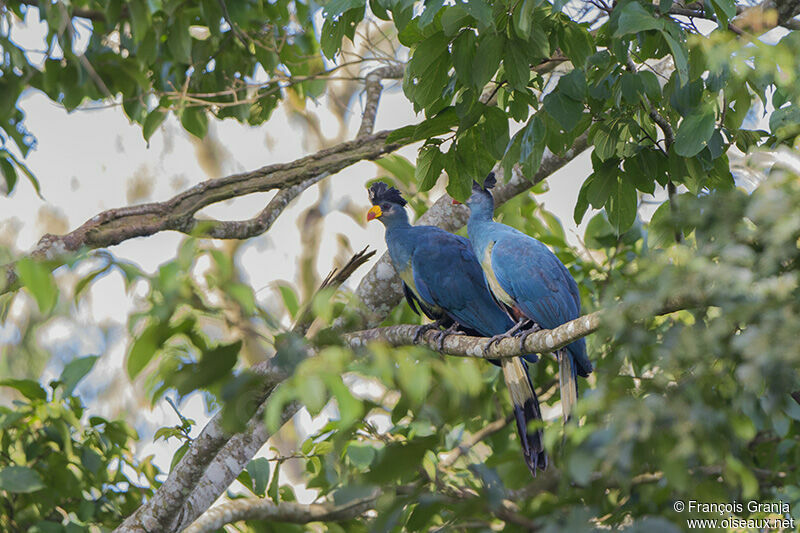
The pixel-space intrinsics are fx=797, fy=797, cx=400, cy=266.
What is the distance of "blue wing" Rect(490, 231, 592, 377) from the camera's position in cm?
273

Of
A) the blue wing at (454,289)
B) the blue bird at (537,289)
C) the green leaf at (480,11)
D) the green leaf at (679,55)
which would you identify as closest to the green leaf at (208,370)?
the green leaf at (480,11)

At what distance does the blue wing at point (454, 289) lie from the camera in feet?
10.4

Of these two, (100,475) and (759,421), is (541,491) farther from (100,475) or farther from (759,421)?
(100,475)

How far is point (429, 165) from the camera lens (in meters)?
2.37

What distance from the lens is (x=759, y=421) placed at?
4.04 feet

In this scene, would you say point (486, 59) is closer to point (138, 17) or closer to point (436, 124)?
point (436, 124)

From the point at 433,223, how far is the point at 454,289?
417mm

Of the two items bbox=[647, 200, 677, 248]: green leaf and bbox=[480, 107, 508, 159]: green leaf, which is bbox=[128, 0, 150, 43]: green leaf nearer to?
bbox=[480, 107, 508, 159]: green leaf

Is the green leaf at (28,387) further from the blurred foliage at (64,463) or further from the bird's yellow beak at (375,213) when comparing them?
the bird's yellow beak at (375,213)

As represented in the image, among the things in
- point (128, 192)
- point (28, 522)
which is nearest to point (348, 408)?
point (28, 522)

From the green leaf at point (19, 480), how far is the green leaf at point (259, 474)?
0.71 metres

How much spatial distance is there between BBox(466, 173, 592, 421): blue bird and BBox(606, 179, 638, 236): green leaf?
0.41 metres

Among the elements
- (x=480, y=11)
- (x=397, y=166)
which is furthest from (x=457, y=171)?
(x=397, y=166)

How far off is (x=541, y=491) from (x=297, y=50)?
3.07 metres
